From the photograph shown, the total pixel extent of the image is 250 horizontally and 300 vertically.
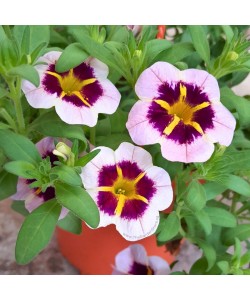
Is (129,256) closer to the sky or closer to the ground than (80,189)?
closer to the ground

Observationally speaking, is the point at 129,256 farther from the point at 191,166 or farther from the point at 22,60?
the point at 22,60

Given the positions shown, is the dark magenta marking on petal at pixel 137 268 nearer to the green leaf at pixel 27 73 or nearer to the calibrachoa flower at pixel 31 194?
the calibrachoa flower at pixel 31 194

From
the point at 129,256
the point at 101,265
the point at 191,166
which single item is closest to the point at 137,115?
the point at 191,166

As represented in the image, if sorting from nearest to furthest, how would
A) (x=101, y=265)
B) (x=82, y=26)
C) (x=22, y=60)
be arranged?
(x=22, y=60)
(x=82, y=26)
(x=101, y=265)

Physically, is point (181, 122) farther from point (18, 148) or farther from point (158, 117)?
point (18, 148)

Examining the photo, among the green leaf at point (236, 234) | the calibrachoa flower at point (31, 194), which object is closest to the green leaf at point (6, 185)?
the calibrachoa flower at point (31, 194)

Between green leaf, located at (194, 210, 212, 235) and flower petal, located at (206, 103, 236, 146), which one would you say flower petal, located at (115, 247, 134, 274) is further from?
flower petal, located at (206, 103, 236, 146)

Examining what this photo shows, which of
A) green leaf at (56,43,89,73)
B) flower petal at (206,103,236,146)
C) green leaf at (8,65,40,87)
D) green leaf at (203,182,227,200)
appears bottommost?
green leaf at (203,182,227,200)

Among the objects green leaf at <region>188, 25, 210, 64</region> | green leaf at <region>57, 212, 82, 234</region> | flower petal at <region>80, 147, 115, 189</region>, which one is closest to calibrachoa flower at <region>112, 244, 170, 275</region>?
green leaf at <region>57, 212, 82, 234</region>
